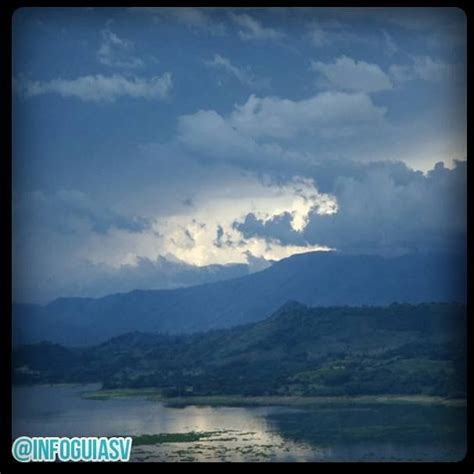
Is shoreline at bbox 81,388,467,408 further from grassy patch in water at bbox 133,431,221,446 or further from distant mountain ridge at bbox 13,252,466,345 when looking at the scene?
distant mountain ridge at bbox 13,252,466,345

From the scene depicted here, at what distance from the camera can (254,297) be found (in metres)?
7.55

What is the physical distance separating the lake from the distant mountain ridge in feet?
1.46

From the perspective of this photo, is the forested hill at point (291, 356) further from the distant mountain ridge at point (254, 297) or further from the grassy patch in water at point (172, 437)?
the grassy patch in water at point (172, 437)

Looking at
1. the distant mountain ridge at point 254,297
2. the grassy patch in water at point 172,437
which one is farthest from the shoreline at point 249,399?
the distant mountain ridge at point 254,297

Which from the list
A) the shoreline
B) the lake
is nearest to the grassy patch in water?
the lake

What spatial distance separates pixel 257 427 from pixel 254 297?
0.86m

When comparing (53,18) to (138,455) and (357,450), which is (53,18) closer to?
(138,455)

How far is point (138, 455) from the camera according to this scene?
7.35 meters

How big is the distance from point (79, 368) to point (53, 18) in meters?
2.34

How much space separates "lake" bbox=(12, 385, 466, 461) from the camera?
24.1 ft

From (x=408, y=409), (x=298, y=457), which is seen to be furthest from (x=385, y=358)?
(x=298, y=457)

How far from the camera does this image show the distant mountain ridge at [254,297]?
7438mm

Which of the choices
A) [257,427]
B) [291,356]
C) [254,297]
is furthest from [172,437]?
[254,297]
